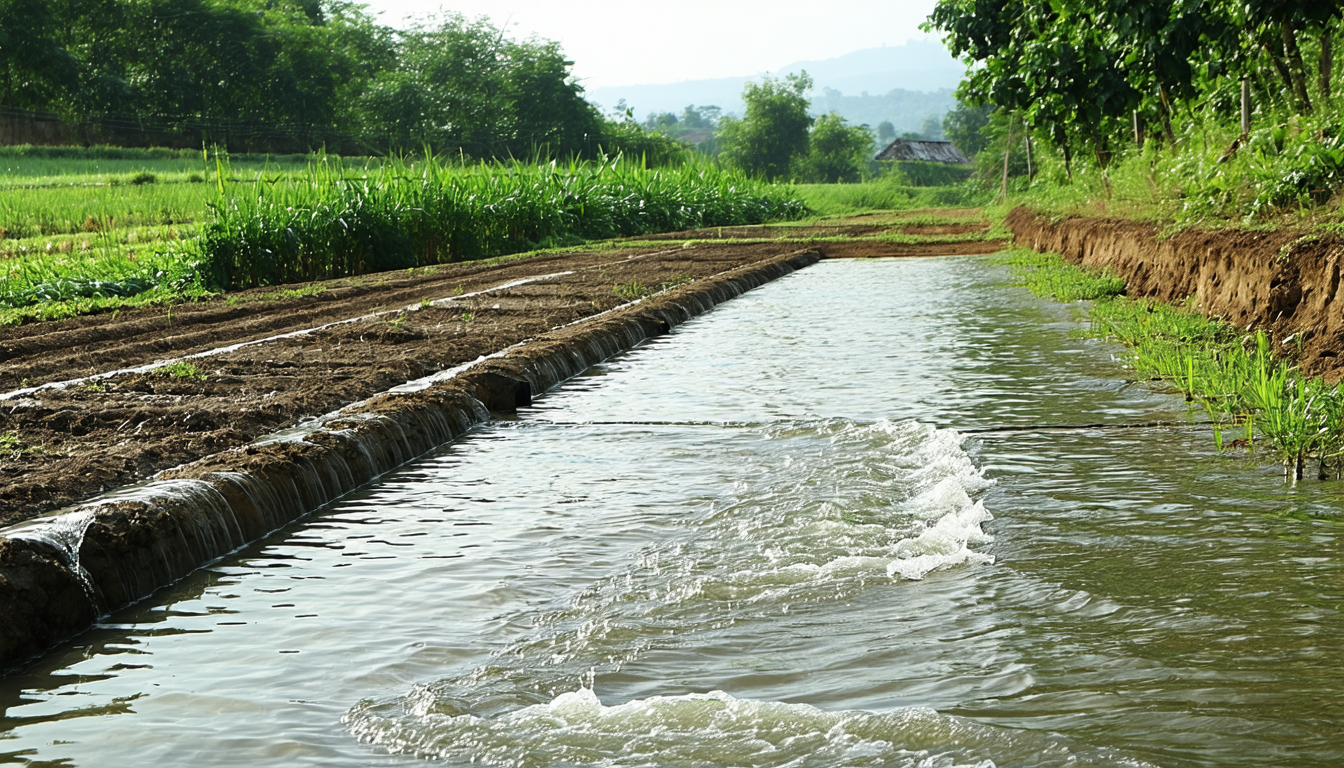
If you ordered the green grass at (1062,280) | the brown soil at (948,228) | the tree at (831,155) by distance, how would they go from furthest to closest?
1. the tree at (831,155)
2. the brown soil at (948,228)
3. the green grass at (1062,280)

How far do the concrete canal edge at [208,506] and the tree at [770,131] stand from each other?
77.1 metres

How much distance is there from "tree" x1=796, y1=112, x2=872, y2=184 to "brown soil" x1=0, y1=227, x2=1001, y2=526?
70602mm

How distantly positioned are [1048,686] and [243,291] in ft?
39.5

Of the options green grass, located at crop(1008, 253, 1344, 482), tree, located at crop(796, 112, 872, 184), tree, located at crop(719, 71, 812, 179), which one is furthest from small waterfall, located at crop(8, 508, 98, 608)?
tree, located at crop(796, 112, 872, 184)

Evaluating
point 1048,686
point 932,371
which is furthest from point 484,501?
point 932,371

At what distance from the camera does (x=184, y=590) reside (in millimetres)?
4012

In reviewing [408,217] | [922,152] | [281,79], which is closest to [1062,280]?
[408,217]

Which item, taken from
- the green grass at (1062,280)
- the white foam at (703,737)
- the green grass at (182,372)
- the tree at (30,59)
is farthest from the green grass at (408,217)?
the tree at (30,59)

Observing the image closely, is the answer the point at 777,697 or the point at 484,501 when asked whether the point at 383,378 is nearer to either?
the point at 484,501

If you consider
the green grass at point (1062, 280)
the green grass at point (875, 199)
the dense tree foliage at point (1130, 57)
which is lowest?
the green grass at point (1062, 280)

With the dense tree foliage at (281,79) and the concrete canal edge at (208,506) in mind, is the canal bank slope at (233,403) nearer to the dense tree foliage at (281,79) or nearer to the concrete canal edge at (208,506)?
the concrete canal edge at (208,506)

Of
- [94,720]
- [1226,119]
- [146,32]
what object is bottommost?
[94,720]

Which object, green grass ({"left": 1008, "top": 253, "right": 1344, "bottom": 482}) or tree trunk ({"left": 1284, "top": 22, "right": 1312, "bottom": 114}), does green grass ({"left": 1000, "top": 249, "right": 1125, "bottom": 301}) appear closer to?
green grass ({"left": 1008, "top": 253, "right": 1344, "bottom": 482})

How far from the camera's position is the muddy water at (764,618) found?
267 centimetres
